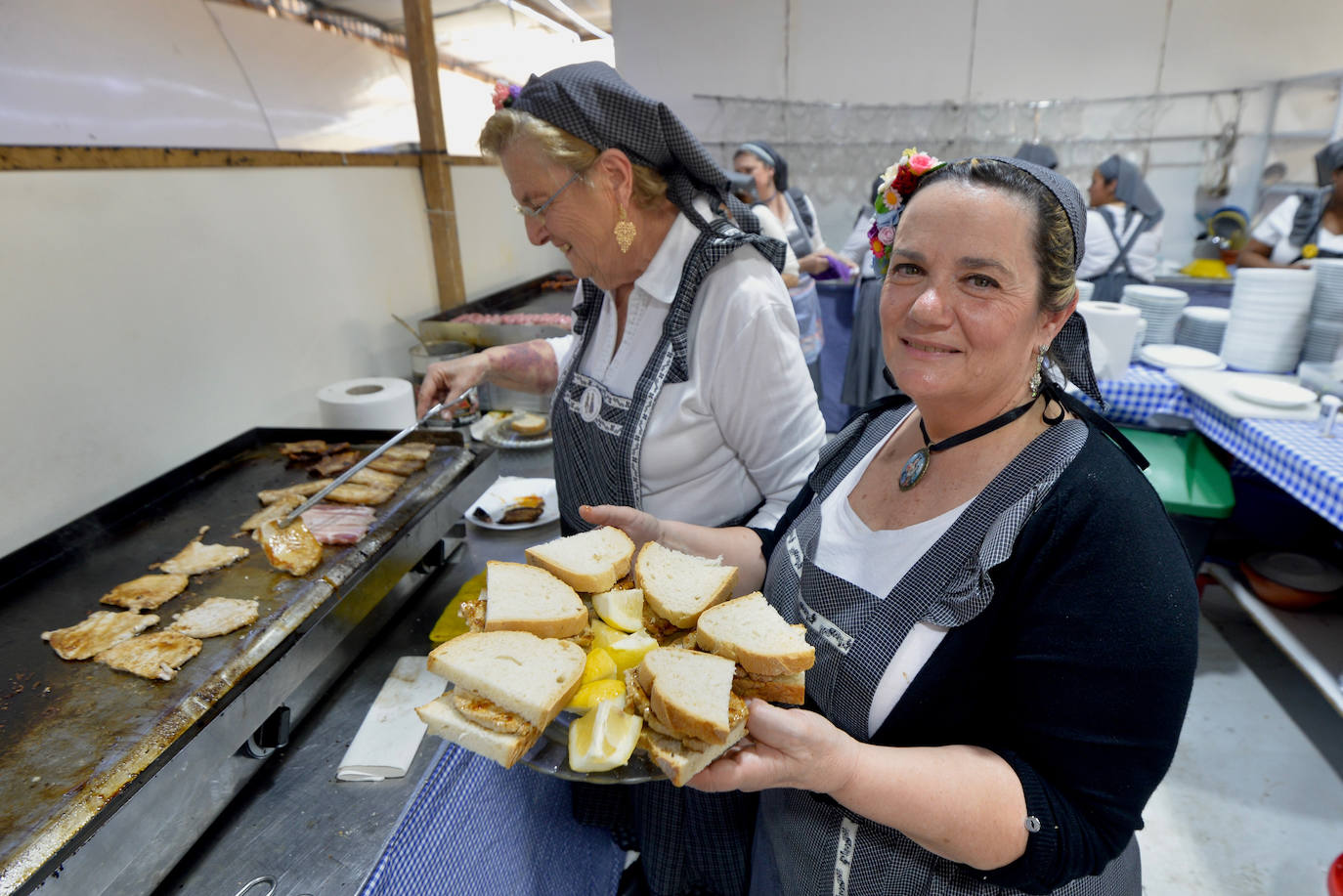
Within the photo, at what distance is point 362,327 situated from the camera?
3.67 m

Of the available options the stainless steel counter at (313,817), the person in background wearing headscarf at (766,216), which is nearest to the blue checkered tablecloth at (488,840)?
the stainless steel counter at (313,817)

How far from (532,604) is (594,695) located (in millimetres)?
255

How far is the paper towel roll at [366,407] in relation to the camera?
8.79 ft

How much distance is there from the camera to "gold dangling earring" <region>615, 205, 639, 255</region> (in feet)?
6.07

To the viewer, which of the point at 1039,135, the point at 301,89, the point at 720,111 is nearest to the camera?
the point at 301,89

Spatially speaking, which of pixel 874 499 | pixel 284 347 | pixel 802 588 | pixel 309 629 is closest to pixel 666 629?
pixel 802 588

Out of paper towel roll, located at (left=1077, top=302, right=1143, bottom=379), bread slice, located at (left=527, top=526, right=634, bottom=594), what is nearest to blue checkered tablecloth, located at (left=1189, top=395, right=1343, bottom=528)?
paper towel roll, located at (left=1077, top=302, right=1143, bottom=379)

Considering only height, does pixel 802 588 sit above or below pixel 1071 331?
below

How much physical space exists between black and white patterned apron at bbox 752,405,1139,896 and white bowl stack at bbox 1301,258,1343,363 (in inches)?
107

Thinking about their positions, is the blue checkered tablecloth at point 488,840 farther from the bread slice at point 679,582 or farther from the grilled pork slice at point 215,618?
the grilled pork slice at point 215,618

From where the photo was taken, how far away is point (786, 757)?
40.3 inches

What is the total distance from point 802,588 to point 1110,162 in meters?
5.80

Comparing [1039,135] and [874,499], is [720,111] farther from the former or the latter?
[874,499]

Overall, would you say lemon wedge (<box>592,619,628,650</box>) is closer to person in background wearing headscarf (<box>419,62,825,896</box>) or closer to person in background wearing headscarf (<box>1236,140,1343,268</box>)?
person in background wearing headscarf (<box>419,62,825,896</box>)
